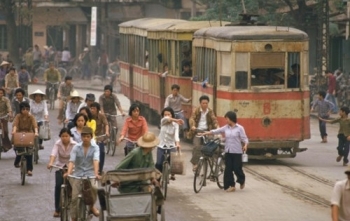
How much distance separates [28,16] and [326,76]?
21204 millimetres

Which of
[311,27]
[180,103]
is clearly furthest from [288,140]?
[311,27]

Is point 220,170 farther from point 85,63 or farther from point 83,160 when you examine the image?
point 85,63

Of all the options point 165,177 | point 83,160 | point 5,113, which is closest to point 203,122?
point 165,177

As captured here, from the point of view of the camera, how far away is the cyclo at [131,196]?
14.4 meters

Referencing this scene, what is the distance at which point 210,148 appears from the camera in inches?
818

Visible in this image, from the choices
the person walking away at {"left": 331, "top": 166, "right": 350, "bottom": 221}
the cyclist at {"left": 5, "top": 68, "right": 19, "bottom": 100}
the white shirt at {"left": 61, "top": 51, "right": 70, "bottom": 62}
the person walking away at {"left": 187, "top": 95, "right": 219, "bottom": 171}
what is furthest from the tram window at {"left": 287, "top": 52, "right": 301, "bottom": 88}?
the white shirt at {"left": 61, "top": 51, "right": 70, "bottom": 62}

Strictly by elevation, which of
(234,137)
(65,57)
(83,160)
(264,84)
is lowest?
(65,57)

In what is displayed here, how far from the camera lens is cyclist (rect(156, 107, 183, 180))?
2017 centimetres

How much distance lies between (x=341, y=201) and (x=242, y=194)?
8630 mm

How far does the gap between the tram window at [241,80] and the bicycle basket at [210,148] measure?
4.78 meters

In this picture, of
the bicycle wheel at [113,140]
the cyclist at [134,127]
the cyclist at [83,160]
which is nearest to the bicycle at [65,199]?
the cyclist at [83,160]

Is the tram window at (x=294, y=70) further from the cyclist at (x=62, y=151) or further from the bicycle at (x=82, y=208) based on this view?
the bicycle at (x=82, y=208)

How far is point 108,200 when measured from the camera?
14445 mm

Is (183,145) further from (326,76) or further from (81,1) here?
(81,1)
